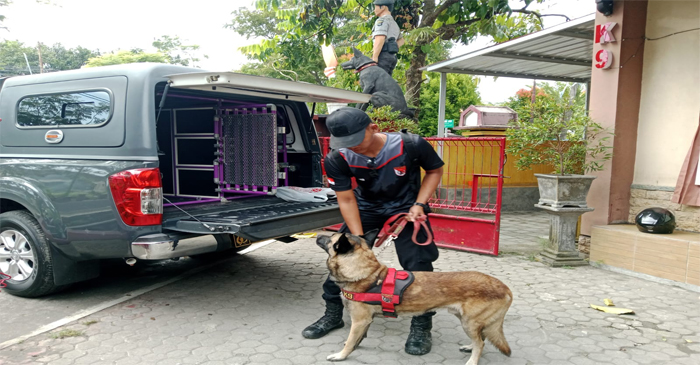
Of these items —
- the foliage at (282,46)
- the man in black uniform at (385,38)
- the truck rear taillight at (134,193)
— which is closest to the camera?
the truck rear taillight at (134,193)

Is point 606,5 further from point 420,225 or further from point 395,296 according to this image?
point 395,296

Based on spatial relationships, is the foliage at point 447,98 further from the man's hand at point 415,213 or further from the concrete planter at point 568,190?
the man's hand at point 415,213

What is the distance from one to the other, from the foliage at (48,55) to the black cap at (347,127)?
4265 centimetres

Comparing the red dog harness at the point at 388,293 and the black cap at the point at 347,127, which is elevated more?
the black cap at the point at 347,127

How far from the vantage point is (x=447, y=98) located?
16766 mm

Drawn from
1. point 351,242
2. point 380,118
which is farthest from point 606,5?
point 351,242

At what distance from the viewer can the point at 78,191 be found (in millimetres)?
3838

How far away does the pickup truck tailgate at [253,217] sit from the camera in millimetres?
3715

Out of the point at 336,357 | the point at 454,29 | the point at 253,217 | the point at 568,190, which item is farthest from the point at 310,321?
the point at 454,29

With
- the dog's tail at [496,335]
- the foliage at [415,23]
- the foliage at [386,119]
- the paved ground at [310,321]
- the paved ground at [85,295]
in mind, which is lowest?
the paved ground at [85,295]

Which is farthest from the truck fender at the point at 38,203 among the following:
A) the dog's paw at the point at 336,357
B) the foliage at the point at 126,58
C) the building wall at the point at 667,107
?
the foliage at the point at 126,58

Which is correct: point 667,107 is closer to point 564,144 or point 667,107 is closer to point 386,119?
point 564,144

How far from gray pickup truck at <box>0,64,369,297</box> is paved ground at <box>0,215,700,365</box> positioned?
55 centimetres

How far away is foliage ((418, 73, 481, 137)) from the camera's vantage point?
15.8 m
